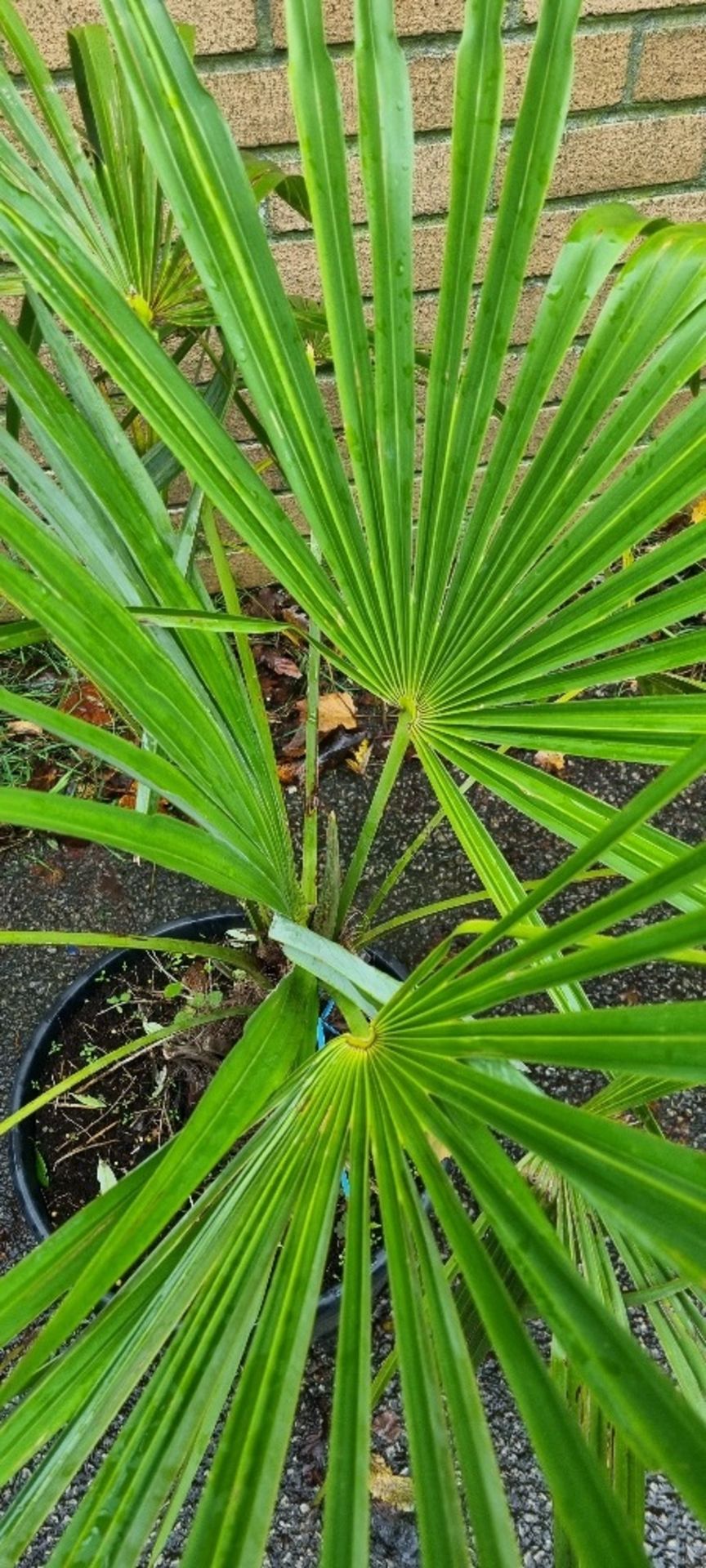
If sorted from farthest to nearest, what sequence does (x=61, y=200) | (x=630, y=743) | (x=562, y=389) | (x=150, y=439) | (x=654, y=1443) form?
(x=562, y=389) < (x=150, y=439) < (x=61, y=200) < (x=630, y=743) < (x=654, y=1443)

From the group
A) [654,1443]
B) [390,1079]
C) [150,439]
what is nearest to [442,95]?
[150,439]

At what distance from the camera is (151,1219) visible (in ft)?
1.48

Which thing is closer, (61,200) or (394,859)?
(61,200)

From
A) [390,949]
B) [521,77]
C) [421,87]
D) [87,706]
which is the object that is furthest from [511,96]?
[390,949]

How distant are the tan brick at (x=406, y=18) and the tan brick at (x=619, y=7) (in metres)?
0.10

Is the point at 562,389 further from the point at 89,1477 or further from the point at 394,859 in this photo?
the point at 89,1477

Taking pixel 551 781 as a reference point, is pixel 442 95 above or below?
above

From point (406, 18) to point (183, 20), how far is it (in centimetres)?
29

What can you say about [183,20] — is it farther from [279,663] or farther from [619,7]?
[279,663]

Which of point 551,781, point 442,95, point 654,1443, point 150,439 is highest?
point 442,95

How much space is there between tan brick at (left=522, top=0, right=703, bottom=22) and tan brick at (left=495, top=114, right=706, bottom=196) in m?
0.14

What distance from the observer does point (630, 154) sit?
4.91 feet

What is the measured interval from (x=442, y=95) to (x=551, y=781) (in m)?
1.16

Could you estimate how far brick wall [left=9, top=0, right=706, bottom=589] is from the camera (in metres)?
1.27
